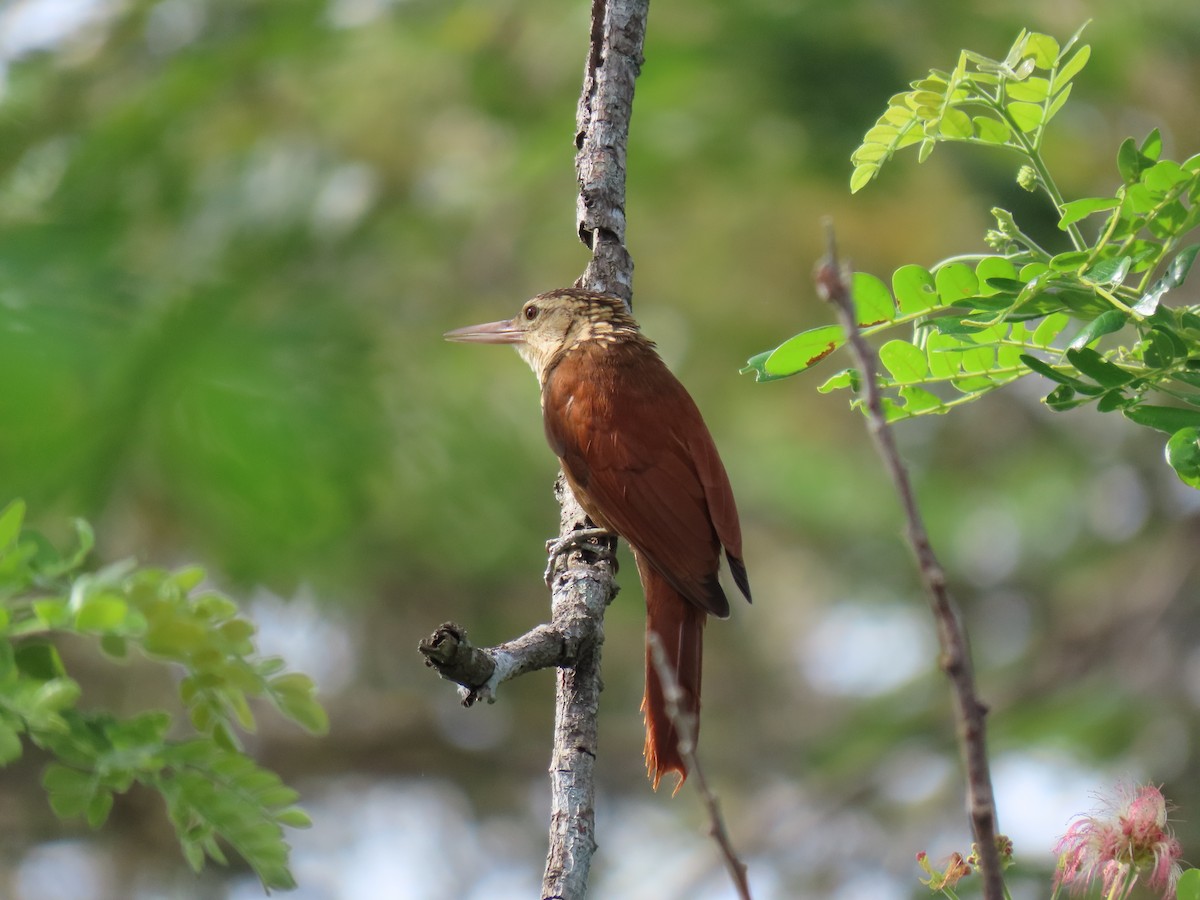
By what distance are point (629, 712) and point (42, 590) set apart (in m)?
8.40

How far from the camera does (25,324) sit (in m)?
1.59

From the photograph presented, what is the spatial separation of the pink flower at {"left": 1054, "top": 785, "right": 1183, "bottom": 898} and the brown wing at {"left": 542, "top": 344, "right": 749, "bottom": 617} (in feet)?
6.33

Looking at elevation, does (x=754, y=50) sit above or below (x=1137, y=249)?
above

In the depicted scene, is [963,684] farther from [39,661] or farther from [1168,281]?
[39,661]

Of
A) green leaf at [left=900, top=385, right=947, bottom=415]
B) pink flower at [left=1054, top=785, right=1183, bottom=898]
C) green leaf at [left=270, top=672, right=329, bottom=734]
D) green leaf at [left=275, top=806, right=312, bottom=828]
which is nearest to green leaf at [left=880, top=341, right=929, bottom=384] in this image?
green leaf at [left=900, top=385, right=947, bottom=415]

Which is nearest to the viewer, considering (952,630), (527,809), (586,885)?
(952,630)

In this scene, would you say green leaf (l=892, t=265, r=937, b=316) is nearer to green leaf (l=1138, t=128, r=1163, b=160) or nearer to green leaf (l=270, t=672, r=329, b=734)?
green leaf (l=1138, t=128, r=1163, b=160)

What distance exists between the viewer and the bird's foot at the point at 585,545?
12.8ft

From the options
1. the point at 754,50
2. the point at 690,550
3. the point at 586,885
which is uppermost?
the point at 754,50

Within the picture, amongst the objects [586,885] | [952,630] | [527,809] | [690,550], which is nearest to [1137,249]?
[952,630]

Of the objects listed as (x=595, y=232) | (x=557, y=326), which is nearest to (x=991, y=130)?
(x=595, y=232)

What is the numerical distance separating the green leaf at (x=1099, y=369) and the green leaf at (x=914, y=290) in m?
0.32

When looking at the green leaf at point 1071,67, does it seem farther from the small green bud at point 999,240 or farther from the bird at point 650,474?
the bird at point 650,474

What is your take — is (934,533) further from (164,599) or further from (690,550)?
(164,599)
